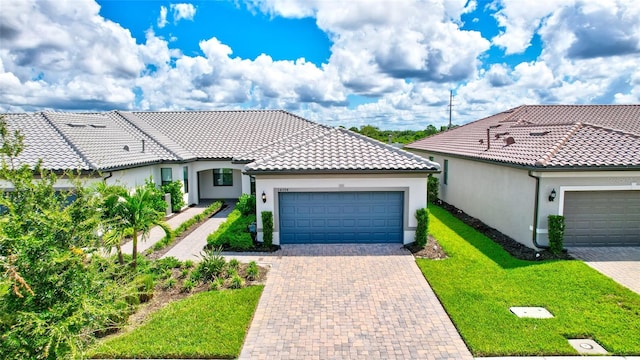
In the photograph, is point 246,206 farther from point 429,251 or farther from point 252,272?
point 429,251

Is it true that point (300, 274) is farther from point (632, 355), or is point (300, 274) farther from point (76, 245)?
point (632, 355)

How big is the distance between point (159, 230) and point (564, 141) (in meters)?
16.9

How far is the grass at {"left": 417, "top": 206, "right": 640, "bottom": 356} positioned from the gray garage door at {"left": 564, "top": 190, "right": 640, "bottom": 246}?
2086 mm

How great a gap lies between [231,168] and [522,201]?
16.1 meters

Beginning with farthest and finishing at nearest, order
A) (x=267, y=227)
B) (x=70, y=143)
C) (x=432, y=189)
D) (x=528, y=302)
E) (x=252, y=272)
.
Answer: (x=432, y=189) → (x=70, y=143) → (x=267, y=227) → (x=252, y=272) → (x=528, y=302)

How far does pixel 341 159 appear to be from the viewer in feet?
46.2

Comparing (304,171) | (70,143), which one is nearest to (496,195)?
(304,171)

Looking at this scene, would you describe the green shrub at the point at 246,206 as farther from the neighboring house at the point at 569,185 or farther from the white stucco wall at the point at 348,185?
the neighboring house at the point at 569,185

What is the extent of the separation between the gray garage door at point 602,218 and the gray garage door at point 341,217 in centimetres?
576

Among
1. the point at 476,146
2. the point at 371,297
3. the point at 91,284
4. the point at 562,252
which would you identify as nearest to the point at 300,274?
the point at 371,297

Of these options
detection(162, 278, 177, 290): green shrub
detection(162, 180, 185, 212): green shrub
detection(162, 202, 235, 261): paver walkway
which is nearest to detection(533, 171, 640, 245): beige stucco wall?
detection(162, 202, 235, 261): paver walkway

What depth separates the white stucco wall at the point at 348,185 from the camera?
13.6 metres

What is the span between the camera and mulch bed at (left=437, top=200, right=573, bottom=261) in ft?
39.9

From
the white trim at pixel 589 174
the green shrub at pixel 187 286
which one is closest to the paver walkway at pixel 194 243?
the green shrub at pixel 187 286
